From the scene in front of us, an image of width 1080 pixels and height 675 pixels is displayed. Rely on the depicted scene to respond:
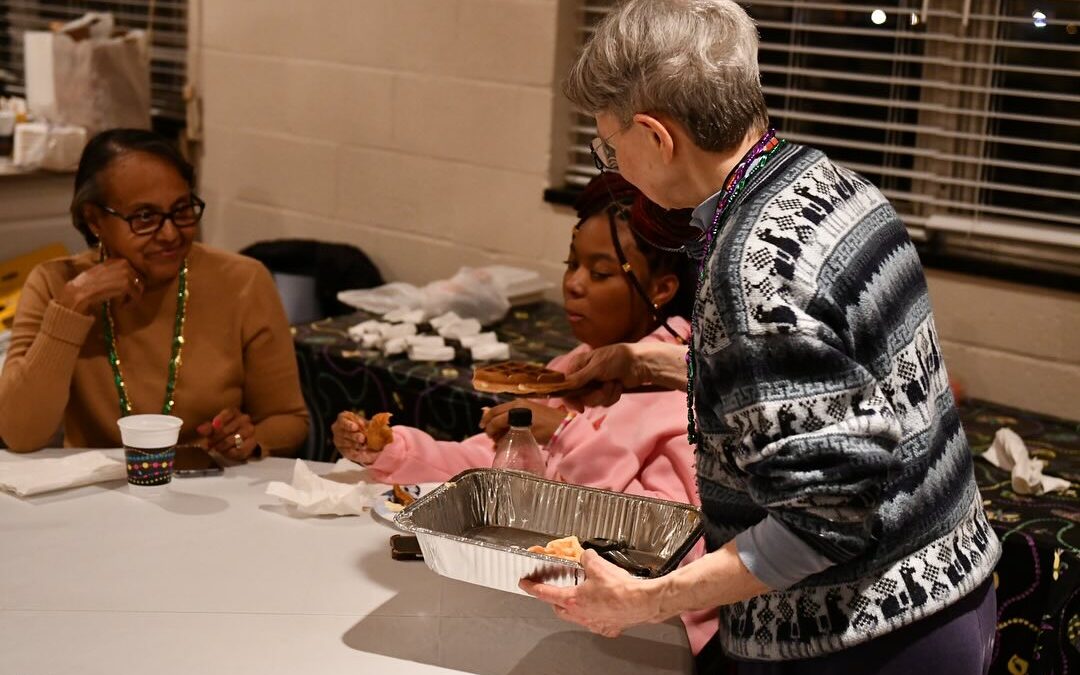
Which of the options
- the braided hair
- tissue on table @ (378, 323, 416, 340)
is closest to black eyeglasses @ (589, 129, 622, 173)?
the braided hair

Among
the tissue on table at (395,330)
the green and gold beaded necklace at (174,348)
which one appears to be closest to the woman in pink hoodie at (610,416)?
the green and gold beaded necklace at (174,348)

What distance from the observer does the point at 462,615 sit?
5.71 ft

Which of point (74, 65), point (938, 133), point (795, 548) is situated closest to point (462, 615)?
point (795, 548)

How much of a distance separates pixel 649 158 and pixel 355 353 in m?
1.98

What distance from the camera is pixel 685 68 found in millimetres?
1374

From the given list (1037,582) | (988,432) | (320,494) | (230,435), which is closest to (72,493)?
(230,435)

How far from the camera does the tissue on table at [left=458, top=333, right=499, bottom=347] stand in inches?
130

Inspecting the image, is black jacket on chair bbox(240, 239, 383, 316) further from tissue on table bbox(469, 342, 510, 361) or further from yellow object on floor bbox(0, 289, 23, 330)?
tissue on table bbox(469, 342, 510, 361)

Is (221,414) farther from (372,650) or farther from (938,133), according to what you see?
(938,133)

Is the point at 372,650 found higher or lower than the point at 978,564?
lower

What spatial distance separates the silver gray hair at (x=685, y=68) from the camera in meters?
1.38

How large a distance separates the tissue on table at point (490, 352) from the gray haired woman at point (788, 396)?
68.0 inches

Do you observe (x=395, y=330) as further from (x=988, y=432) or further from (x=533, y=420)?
(x=988, y=432)

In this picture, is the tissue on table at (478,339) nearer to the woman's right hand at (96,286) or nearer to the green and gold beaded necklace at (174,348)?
the green and gold beaded necklace at (174,348)
